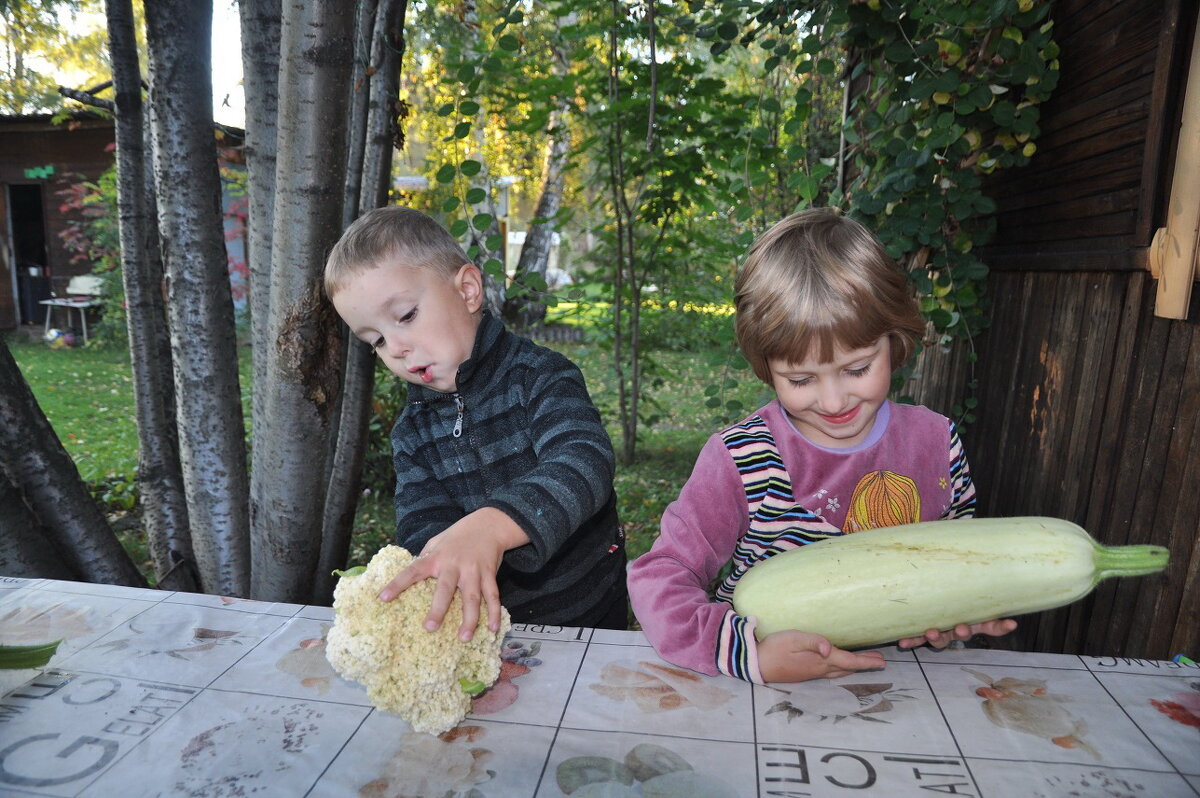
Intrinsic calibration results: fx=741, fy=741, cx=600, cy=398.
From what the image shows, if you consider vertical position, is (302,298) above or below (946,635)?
above

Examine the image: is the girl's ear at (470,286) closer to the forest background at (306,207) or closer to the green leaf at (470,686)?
the forest background at (306,207)

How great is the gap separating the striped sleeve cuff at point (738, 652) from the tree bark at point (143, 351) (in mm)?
2521

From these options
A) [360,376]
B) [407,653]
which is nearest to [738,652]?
[407,653]

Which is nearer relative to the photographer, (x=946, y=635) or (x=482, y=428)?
(x=946, y=635)

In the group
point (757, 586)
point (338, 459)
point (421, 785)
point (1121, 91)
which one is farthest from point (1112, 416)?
point (338, 459)

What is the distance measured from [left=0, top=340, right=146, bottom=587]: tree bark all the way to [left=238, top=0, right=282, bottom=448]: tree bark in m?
0.54

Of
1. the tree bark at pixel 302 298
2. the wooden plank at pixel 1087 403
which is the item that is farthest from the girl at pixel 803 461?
the tree bark at pixel 302 298

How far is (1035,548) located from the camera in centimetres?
128

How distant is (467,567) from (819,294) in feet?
2.90

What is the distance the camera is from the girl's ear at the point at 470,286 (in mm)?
1872

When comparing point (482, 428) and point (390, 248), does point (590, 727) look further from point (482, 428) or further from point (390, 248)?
point (390, 248)

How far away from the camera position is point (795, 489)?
69.0 inches

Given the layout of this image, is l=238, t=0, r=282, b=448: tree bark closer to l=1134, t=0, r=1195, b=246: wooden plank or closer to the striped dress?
the striped dress

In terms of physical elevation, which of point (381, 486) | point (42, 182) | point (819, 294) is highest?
point (42, 182)
